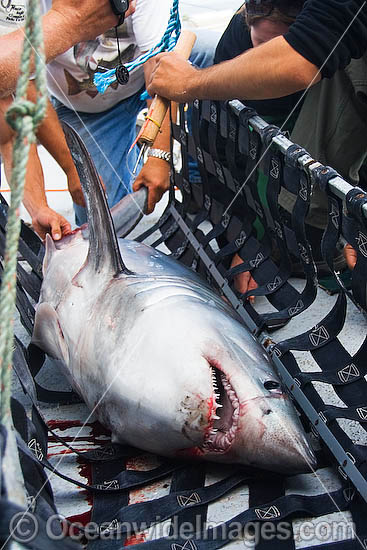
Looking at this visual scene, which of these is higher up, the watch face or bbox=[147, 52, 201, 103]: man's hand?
the watch face

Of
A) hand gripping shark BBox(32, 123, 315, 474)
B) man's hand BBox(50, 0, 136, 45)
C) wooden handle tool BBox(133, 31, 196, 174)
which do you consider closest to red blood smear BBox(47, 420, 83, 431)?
hand gripping shark BBox(32, 123, 315, 474)

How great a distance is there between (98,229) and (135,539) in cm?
86

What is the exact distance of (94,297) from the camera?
1.82 metres

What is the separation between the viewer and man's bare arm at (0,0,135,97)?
2.22 metres

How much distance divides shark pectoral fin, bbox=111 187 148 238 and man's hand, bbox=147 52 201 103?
45cm

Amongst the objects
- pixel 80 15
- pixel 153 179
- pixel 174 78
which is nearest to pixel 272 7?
pixel 174 78

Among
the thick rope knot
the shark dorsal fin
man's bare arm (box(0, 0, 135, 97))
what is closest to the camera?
the thick rope knot

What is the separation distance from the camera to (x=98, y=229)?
6.08 ft

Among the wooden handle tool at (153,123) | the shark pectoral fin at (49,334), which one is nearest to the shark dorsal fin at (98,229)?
the shark pectoral fin at (49,334)

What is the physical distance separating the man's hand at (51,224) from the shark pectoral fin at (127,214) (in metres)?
0.20

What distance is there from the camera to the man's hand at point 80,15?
7.43 feet

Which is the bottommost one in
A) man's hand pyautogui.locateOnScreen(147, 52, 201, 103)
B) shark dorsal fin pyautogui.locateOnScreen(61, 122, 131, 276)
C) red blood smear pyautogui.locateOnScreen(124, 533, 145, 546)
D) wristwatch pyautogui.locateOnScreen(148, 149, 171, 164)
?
red blood smear pyautogui.locateOnScreen(124, 533, 145, 546)

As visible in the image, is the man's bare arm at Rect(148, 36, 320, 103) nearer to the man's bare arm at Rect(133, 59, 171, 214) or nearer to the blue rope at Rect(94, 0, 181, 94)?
the blue rope at Rect(94, 0, 181, 94)

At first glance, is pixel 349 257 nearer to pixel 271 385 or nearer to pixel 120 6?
pixel 271 385
